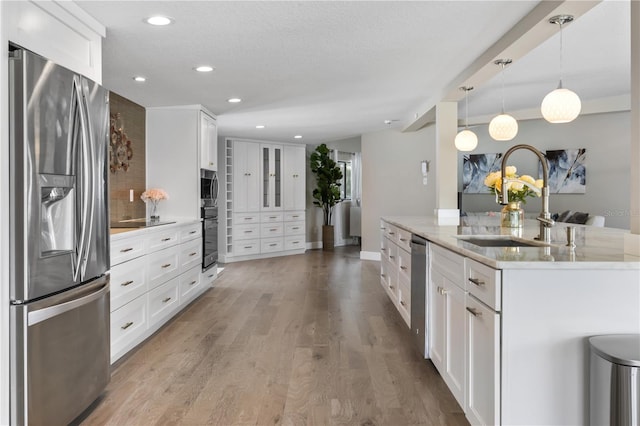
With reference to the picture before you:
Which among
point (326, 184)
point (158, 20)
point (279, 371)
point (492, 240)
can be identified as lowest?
point (279, 371)

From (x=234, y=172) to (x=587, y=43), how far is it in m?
5.84

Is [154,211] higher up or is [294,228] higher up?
[154,211]

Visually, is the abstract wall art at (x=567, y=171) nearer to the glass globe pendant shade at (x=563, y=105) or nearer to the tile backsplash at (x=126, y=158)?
the glass globe pendant shade at (x=563, y=105)

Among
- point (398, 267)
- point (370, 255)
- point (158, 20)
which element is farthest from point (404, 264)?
point (370, 255)

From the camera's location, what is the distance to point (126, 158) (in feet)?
15.8

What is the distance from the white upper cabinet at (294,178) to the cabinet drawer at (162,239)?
4597mm

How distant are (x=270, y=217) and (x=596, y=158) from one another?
5.57 m

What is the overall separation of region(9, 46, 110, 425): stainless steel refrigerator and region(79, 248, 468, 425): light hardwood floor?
1.25 ft

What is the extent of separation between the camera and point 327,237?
960 centimetres

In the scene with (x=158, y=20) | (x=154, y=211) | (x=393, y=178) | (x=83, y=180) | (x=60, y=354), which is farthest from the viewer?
(x=393, y=178)

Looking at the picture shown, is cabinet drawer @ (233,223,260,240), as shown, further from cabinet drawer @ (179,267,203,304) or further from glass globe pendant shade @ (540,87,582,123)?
glass globe pendant shade @ (540,87,582,123)

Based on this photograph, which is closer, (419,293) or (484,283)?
(484,283)

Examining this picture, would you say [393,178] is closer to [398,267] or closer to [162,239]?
[398,267]

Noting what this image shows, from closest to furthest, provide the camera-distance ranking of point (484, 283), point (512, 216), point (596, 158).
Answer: point (484, 283)
point (512, 216)
point (596, 158)
